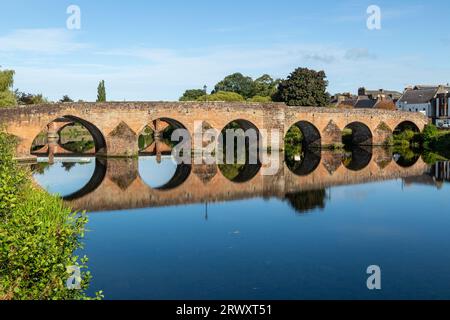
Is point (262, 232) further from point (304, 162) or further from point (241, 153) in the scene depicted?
point (241, 153)

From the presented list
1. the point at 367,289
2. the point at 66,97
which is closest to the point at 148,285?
the point at 367,289

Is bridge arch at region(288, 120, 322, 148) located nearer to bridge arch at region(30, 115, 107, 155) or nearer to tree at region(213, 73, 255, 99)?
bridge arch at region(30, 115, 107, 155)

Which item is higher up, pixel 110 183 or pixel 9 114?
pixel 9 114

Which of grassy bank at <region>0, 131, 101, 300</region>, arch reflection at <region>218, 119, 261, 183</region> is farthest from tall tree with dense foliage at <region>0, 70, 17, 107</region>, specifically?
grassy bank at <region>0, 131, 101, 300</region>

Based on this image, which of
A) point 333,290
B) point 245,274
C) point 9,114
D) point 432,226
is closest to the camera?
point 333,290

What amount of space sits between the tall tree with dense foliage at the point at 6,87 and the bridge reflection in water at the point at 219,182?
31.8 ft

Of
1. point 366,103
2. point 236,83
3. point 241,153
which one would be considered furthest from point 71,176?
point 236,83

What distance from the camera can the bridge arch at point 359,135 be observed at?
5300cm

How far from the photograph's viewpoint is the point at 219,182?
2836 cm

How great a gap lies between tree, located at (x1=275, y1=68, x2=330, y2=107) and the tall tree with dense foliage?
99.6ft

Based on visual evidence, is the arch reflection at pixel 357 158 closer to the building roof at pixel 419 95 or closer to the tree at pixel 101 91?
the building roof at pixel 419 95

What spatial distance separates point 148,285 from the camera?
Result: 1171 cm
